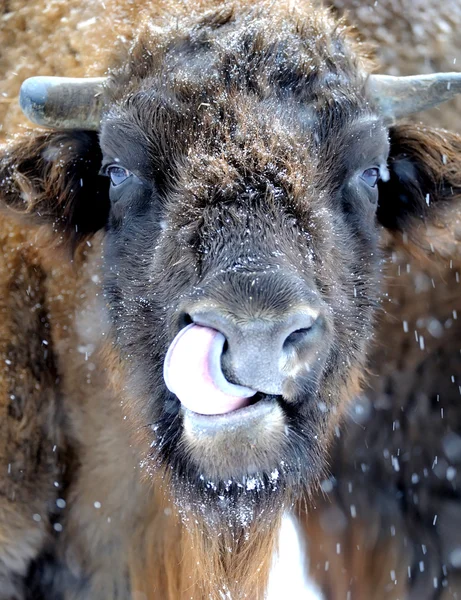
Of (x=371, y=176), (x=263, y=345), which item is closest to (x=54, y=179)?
(x=371, y=176)

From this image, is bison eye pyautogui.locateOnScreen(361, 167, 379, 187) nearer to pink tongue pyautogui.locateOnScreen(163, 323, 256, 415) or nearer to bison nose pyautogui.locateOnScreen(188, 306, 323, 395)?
bison nose pyautogui.locateOnScreen(188, 306, 323, 395)

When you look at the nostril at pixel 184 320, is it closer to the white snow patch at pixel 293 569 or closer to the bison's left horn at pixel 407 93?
the bison's left horn at pixel 407 93

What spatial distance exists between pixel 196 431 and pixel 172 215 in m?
0.77

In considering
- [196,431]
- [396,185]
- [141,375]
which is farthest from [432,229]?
[196,431]

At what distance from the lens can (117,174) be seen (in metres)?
2.89

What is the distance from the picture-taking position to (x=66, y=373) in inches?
150

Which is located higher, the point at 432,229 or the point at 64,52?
the point at 64,52

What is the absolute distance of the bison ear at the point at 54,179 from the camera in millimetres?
3098

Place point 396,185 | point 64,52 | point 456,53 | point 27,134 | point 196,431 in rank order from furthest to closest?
point 456,53
point 64,52
point 396,185
point 27,134
point 196,431

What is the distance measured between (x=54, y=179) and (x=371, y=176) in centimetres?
131

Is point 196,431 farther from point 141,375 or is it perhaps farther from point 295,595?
point 295,595

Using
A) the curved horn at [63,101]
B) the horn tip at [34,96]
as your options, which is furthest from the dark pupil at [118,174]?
the horn tip at [34,96]

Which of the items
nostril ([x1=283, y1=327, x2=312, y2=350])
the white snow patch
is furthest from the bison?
the white snow patch

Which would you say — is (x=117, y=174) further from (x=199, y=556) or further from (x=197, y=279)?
(x=199, y=556)
